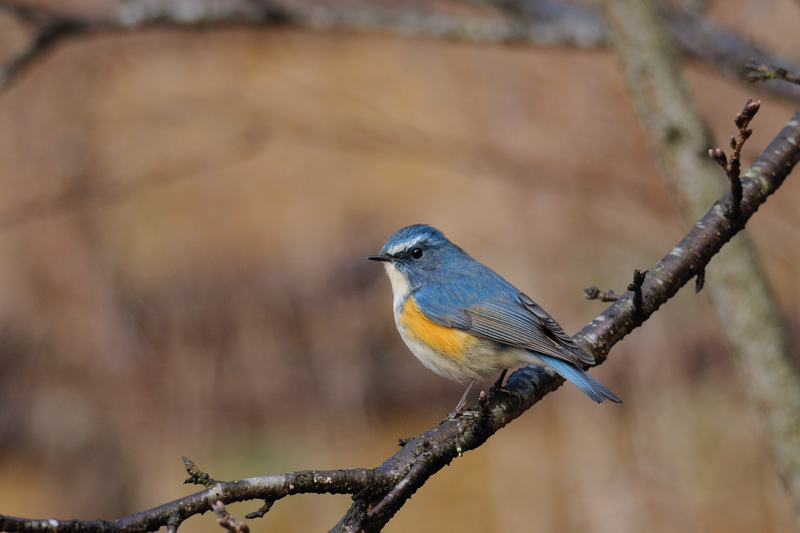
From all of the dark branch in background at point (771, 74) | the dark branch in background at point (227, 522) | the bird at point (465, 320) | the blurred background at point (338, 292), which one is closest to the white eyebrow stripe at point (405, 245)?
the bird at point (465, 320)

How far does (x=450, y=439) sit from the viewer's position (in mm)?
2375

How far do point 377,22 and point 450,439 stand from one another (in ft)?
14.3

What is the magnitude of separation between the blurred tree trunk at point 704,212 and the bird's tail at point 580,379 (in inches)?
50.6

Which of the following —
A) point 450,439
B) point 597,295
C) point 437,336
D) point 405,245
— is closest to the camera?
point 450,439

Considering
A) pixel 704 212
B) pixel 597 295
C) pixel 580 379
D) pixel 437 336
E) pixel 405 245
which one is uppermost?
pixel 405 245

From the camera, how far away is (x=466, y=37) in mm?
5797

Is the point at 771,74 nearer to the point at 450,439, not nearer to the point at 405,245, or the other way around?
the point at 405,245

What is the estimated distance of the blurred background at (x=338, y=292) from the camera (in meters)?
7.75

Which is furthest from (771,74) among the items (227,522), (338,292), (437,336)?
(338,292)

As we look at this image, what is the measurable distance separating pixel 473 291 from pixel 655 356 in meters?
4.98

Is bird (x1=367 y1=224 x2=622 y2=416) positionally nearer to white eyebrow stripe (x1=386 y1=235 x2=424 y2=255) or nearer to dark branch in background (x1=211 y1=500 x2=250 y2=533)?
white eyebrow stripe (x1=386 y1=235 x2=424 y2=255)

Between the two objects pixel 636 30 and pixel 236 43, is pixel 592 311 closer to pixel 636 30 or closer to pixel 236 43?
pixel 636 30

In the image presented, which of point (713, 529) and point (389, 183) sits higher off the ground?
point (389, 183)

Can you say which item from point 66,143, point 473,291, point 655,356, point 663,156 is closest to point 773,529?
point 655,356
